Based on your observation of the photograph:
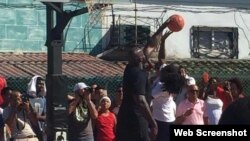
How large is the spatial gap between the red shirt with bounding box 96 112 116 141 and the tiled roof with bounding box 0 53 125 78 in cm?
682

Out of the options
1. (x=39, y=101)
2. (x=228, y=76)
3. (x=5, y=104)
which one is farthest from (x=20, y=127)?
(x=228, y=76)

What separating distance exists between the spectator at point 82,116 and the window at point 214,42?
37.7ft

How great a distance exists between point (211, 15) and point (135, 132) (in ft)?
47.0

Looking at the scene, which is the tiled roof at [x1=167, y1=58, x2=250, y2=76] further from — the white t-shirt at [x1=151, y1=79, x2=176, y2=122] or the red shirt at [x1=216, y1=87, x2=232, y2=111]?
the white t-shirt at [x1=151, y1=79, x2=176, y2=122]

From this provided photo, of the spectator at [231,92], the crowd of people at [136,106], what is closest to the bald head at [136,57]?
the crowd of people at [136,106]

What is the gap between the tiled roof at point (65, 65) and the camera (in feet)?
62.2

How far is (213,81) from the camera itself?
512 inches

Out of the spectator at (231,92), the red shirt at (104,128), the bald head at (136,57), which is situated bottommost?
the red shirt at (104,128)

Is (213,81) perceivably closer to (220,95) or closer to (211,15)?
(220,95)

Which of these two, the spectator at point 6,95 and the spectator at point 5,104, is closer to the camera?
the spectator at point 5,104

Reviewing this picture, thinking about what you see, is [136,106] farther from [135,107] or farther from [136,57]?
[136,57]

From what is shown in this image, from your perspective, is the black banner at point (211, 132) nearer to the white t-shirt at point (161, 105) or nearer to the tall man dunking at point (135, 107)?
the tall man dunking at point (135, 107)

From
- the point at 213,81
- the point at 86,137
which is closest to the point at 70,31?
the point at 213,81

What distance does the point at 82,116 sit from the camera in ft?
37.8
